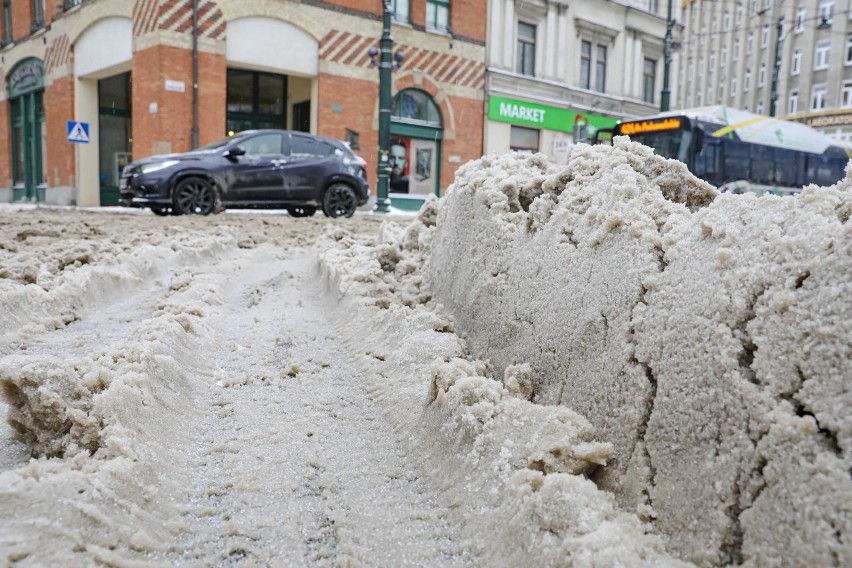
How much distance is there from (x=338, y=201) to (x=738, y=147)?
41.8 ft

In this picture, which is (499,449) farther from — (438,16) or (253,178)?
(438,16)

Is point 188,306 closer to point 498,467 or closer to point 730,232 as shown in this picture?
A: point 498,467

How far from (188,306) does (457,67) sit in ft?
69.5

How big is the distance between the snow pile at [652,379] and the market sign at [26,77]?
1014 inches

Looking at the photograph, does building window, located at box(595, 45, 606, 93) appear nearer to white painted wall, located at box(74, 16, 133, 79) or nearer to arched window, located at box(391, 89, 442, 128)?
arched window, located at box(391, 89, 442, 128)

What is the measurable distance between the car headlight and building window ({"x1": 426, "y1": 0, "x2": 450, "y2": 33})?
527 inches

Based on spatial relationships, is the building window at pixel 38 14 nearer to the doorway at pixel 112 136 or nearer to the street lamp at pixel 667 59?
the doorway at pixel 112 136

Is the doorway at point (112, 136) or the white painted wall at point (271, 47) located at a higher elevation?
the white painted wall at point (271, 47)

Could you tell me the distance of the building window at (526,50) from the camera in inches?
1000

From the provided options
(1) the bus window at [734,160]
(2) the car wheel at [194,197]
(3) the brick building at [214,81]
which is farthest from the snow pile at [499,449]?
(1) the bus window at [734,160]

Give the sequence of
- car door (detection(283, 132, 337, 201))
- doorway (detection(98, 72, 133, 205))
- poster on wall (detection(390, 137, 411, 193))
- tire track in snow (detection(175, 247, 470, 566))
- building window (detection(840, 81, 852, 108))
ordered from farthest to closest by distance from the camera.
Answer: building window (detection(840, 81, 852, 108))
poster on wall (detection(390, 137, 411, 193))
doorway (detection(98, 72, 133, 205))
car door (detection(283, 132, 337, 201))
tire track in snow (detection(175, 247, 470, 566))

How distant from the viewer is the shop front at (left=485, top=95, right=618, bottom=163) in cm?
2442

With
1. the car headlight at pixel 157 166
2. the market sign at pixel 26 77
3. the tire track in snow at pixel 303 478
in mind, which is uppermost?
the market sign at pixel 26 77

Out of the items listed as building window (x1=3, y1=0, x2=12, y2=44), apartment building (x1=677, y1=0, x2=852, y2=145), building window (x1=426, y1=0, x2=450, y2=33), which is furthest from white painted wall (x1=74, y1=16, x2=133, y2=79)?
apartment building (x1=677, y1=0, x2=852, y2=145)
